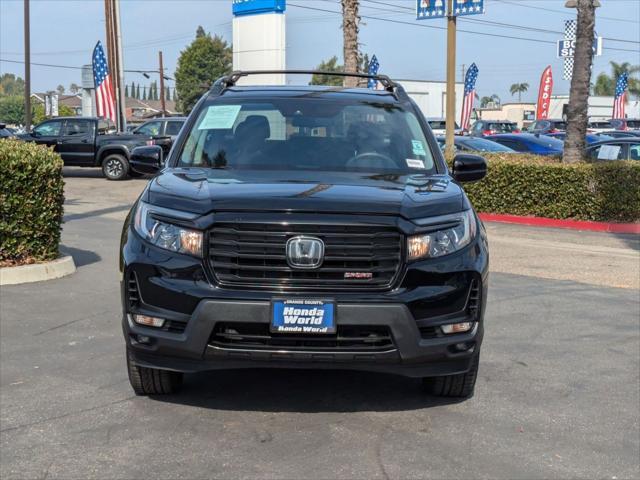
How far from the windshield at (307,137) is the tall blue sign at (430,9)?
12226 mm

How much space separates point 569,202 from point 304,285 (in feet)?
38.4

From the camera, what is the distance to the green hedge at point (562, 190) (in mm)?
14570

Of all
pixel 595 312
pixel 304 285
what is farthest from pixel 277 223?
pixel 595 312

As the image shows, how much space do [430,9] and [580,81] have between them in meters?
3.44

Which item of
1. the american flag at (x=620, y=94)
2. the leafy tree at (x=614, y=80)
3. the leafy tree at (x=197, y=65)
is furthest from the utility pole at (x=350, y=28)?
the leafy tree at (x=197, y=65)

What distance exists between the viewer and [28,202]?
27.2 feet

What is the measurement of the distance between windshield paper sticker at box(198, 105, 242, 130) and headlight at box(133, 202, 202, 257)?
4.12 feet

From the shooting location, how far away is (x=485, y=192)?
15727 millimetres

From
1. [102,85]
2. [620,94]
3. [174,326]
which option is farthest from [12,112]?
[174,326]

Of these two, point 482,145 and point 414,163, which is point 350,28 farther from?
point 414,163

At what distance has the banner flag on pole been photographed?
45122mm

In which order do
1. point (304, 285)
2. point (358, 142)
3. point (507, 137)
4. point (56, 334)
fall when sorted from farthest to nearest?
point (507, 137)
point (56, 334)
point (358, 142)
point (304, 285)

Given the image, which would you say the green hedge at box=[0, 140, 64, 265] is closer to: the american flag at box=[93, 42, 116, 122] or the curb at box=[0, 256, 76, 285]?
the curb at box=[0, 256, 76, 285]

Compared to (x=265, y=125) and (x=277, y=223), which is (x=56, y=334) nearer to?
(x=265, y=125)
